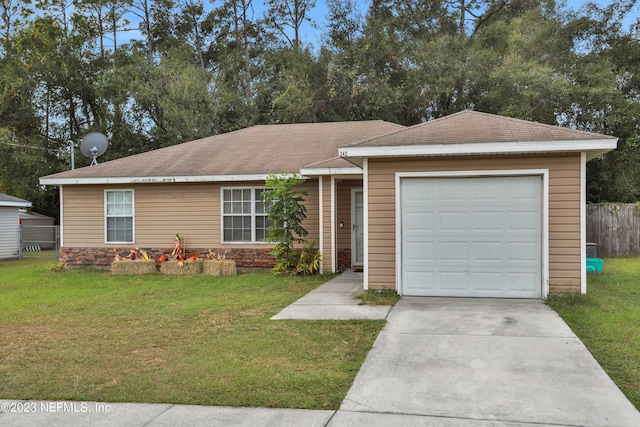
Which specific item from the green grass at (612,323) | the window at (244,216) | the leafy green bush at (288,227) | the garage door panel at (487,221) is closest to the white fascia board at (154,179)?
the window at (244,216)

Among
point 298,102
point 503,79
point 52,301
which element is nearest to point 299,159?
point 52,301

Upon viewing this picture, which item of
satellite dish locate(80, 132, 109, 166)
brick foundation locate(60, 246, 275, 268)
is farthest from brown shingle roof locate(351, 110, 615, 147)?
satellite dish locate(80, 132, 109, 166)

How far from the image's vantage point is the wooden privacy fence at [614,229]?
16.2 metres

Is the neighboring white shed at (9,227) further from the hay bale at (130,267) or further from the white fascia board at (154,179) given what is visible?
the hay bale at (130,267)

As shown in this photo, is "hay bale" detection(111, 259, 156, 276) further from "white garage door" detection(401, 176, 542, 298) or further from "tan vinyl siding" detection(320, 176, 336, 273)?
"white garage door" detection(401, 176, 542, 298)

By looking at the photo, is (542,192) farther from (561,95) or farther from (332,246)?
(561,95)

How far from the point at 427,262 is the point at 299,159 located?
585cm

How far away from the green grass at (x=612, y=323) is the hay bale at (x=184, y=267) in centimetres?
804

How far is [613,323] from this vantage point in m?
6.38

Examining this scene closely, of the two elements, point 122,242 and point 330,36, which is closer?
point 122,242

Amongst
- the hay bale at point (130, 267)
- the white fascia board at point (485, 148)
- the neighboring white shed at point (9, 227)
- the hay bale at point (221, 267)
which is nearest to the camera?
the white fascia board at point (485, 148)

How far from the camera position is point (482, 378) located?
4.48 metres

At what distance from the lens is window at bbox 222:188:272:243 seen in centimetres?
1286

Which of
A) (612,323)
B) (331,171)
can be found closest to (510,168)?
(612,323)
